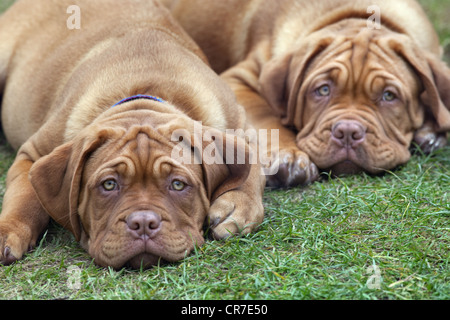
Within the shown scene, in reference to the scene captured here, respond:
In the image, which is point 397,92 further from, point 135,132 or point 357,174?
point 135,132

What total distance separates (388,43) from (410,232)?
76.9 inches

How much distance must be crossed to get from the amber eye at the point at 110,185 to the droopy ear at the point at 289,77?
221cm

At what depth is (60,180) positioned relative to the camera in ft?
14.1

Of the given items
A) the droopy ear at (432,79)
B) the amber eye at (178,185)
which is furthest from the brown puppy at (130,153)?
the droopy ear at (432,79)

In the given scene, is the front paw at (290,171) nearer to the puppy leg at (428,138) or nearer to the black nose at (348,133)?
the black nose at (348,133)

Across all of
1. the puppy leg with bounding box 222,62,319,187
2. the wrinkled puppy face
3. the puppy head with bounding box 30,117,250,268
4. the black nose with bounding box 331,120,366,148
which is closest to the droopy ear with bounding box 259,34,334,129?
the puppy leg with bounding box 222,62,319,187

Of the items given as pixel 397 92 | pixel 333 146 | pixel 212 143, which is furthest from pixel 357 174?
pixel 212 143

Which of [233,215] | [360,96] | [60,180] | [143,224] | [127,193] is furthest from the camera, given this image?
[360,96]

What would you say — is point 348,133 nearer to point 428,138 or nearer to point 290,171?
point 290,171

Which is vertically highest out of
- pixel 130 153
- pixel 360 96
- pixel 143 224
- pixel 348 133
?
pixel 130 153

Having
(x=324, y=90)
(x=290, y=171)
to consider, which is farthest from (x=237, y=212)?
(x=324, y=90)

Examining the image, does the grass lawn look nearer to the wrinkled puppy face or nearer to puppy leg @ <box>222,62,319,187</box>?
the wrinkled puppy face

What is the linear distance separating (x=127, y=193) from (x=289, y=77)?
7.73ft

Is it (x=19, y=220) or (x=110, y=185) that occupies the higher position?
(x=110, y=185)
